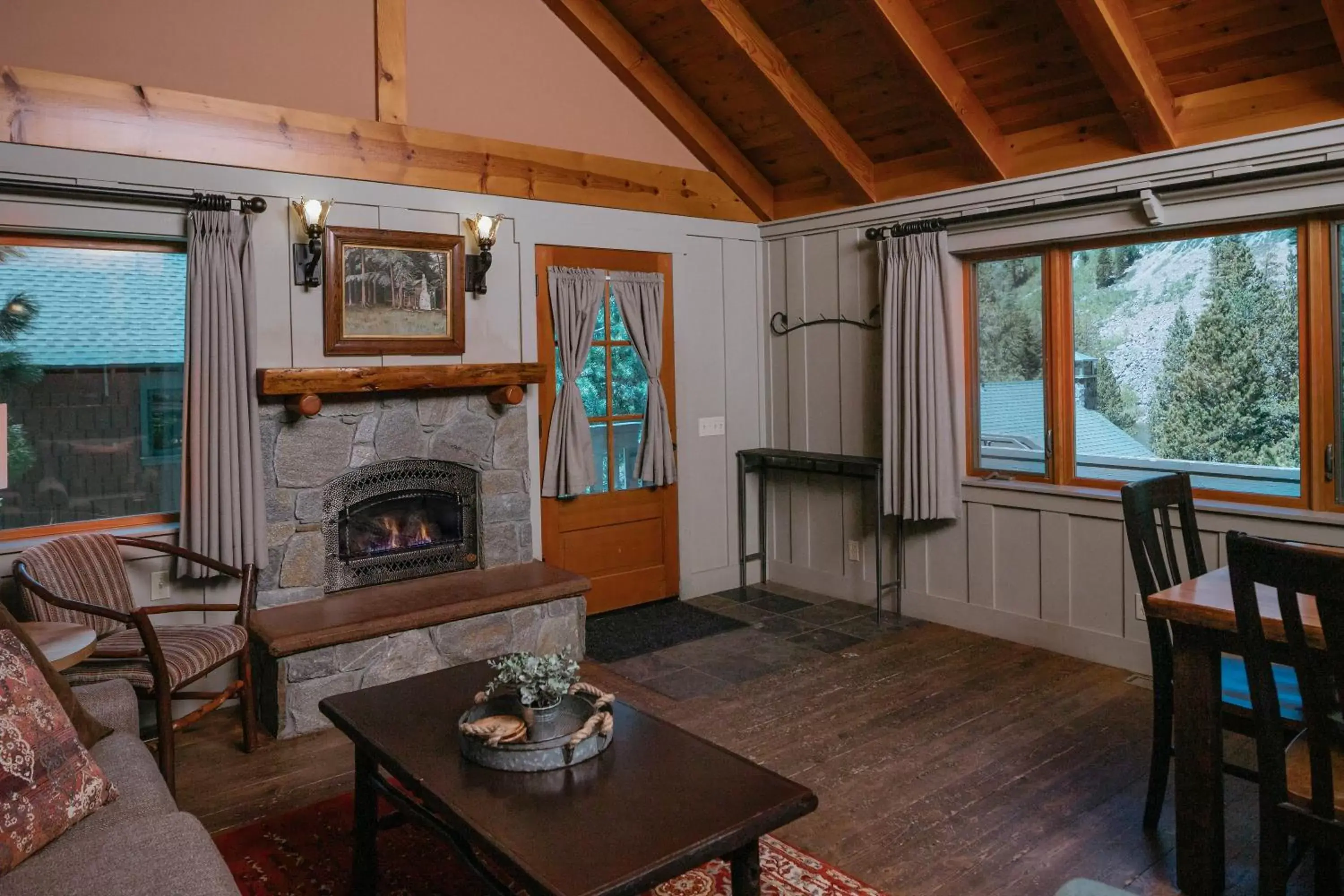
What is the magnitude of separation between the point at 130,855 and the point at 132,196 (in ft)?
8.61

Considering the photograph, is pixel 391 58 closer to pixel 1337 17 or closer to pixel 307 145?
pixel 307 145

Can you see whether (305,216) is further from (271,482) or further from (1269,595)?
(1269,595)

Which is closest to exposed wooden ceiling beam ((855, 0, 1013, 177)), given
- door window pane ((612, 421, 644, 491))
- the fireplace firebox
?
door window pane ((612, 421, 644, 491))

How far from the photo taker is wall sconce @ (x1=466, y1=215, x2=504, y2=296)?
4.36 m

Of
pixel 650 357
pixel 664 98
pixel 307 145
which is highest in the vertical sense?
pixel 664 98

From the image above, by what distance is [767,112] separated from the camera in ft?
16.4

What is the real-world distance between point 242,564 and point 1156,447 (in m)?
3.88

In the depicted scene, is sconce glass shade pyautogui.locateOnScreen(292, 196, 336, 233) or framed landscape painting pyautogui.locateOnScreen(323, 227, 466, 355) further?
framed landscape painting pyautogui.locateOnScreen(323, 227, 466, 355)

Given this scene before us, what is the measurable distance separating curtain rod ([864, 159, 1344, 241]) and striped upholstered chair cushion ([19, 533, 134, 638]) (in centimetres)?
379

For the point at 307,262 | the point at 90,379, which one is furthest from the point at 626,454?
the point at 90,379

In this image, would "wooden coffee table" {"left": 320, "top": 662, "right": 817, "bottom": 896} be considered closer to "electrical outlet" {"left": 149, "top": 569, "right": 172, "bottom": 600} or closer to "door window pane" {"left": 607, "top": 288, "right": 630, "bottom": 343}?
"electrical outlet" {"left": 149, "top": 569, "right": 172, "bottom": 600}

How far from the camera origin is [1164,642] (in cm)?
257

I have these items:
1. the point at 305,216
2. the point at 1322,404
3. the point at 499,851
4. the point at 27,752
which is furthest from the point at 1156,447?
the point at 27,752

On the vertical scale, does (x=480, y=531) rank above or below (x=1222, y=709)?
above
